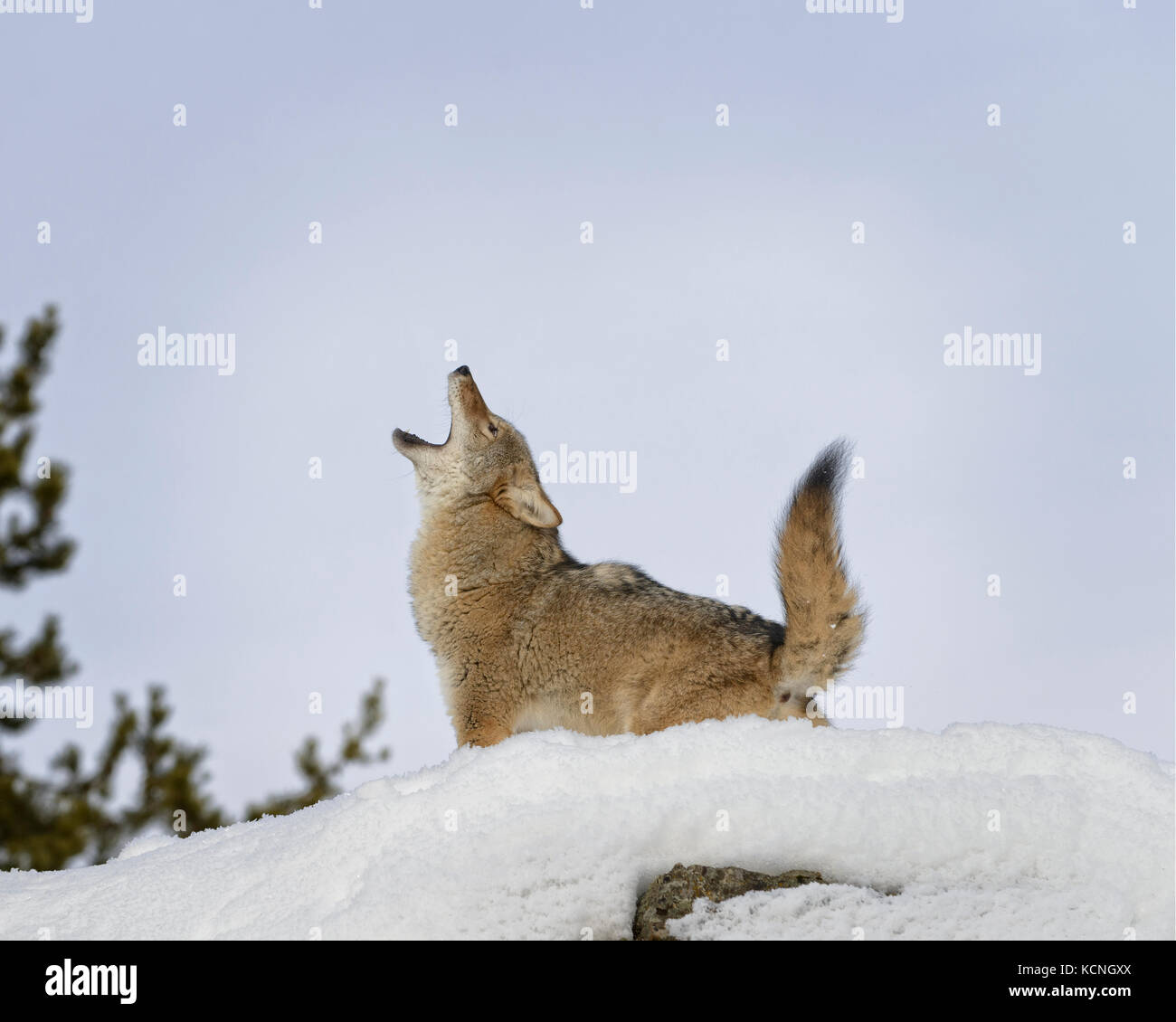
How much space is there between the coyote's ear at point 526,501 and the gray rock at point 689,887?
4.59 meters

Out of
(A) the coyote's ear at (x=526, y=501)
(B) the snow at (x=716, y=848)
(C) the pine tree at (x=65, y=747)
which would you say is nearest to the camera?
(B) the snow at (x=716, y=848)

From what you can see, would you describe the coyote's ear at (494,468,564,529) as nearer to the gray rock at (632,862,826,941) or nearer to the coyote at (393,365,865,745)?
the coyote at (393,365,865,745)

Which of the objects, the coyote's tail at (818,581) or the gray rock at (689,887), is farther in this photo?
the coyote's tail at (818,581)

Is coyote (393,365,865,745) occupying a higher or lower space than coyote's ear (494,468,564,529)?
lower

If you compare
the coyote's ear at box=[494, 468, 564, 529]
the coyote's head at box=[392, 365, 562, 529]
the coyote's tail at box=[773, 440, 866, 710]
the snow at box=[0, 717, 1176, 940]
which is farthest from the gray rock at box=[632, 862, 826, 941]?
the coyote's head at box=[392, 365, 562, 529]

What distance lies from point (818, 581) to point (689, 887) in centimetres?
304

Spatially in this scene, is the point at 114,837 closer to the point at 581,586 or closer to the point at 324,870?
the point at 581,586

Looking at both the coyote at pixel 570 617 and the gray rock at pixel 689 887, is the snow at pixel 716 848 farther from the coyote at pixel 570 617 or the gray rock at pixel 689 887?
the coyote at pixel 570 617

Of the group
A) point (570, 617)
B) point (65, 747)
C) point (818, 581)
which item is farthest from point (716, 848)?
point (65, 747)

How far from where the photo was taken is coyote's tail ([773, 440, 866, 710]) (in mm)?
7145

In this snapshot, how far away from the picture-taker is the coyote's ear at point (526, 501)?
8938mm

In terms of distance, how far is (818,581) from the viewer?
7.14 metres

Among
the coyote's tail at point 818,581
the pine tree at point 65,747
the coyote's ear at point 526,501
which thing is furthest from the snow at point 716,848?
the pine tree at point 65,747

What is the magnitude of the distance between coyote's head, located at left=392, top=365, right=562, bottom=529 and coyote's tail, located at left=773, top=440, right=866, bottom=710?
2.54 metres
